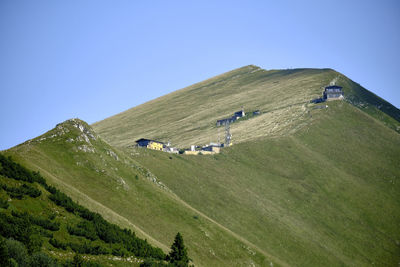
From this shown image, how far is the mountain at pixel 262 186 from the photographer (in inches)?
3039

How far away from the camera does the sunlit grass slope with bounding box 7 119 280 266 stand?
71688 mm

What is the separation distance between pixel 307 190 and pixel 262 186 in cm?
1246

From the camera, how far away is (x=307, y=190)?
128 meters

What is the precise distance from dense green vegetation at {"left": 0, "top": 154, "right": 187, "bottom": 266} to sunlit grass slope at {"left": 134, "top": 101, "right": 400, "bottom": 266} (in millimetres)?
39585

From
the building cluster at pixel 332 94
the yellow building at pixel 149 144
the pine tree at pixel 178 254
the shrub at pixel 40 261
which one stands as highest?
the building cluster at pixel 332 94

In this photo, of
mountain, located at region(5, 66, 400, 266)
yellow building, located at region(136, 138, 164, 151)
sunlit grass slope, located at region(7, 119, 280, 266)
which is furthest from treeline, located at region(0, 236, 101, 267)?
yellow building, located at region(136, 138, 164, 151)

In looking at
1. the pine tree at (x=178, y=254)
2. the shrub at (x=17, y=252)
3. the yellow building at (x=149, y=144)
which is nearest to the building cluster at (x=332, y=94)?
the yellow building at (x=149, y=144)

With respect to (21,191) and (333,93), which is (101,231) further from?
(333,93)

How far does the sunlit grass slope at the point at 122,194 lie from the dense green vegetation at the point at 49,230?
4254mm

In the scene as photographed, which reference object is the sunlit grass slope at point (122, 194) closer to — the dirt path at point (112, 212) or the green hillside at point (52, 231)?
the dirt path at point (112, 212)

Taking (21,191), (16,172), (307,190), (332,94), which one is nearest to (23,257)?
(21,191)

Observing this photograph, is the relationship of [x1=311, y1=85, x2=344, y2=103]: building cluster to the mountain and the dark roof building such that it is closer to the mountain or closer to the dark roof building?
the dark roof building

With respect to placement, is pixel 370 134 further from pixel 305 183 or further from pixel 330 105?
pixel 305 183

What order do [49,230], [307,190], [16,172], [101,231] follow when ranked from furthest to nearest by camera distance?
[307,190], [16,172], [101,231], [49,230]
